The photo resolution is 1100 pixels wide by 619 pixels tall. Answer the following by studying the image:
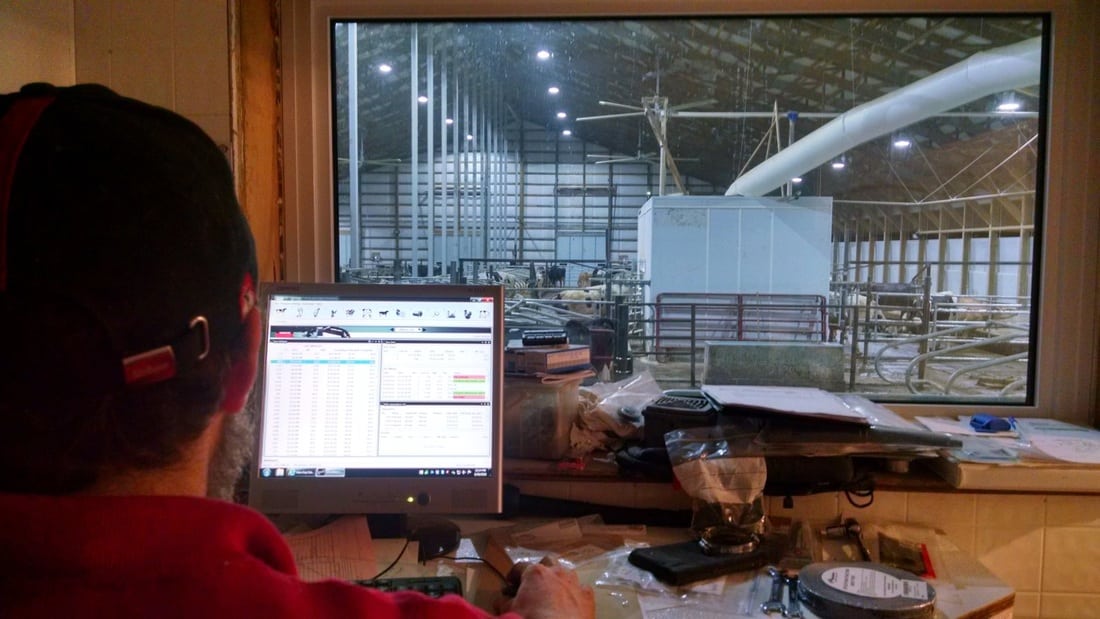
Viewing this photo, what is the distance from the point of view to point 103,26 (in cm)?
159

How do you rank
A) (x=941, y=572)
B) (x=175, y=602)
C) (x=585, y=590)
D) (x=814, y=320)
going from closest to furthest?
(x=175, y=602) < (x=585, y=590) < (x=941, y=572) < (x=814, y=320)

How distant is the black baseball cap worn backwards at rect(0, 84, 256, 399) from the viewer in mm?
445

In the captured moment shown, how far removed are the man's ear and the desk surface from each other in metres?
0.66

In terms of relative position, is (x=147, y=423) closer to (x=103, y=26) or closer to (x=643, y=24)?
(x=103, y=26)

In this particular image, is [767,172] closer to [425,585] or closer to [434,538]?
[434,538]

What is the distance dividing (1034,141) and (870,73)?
3.63 feet

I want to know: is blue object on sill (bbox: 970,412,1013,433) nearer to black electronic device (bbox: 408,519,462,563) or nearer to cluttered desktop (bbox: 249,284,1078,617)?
cluttered desktop (bbox: 249,284,1078,617)

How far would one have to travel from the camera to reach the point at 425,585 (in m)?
1.08

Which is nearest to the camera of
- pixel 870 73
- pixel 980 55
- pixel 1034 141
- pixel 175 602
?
pixel 175 602

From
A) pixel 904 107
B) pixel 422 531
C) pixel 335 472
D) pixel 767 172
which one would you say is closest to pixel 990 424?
pixel 422 531

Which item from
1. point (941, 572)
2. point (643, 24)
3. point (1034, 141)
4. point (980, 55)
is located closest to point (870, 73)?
point (980, 55)

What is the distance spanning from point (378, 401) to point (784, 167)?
3.83m

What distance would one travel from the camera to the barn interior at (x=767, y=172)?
2.00m

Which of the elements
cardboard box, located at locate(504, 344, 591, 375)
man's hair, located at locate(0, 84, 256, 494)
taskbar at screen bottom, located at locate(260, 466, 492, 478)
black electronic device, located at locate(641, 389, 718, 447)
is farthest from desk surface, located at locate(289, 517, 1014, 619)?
man's hair, located at locate(0, 84, 256, 494)
